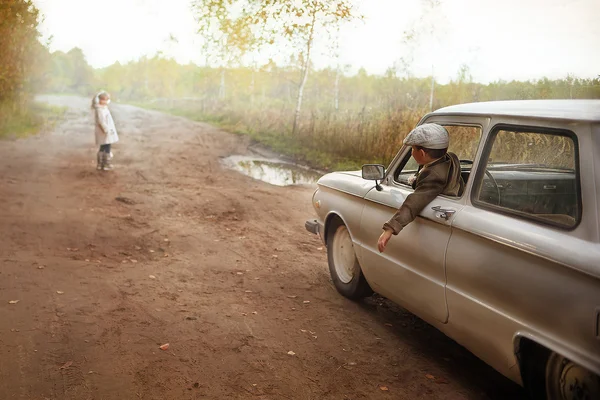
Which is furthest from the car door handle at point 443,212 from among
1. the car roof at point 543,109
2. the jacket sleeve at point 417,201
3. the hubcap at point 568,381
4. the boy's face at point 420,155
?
the hubcap at point 568,381

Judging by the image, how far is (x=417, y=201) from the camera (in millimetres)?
3635

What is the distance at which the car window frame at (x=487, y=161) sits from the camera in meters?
2.70

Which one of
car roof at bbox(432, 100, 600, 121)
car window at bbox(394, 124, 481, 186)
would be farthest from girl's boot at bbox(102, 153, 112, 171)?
car roof at bbox(432, 100, 600, 121)

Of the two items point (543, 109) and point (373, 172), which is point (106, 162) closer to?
point (373, 172)

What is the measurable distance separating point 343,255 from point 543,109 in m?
2.57

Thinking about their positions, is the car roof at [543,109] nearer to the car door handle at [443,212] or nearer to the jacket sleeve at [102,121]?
the car door handle at [443,212]

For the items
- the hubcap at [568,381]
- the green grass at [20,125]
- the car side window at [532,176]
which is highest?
the car side window at [532,176]

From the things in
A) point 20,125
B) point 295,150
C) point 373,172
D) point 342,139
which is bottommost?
point 20,125

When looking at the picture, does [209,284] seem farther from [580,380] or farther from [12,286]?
[580,380]

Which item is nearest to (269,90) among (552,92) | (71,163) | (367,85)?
(367,85)

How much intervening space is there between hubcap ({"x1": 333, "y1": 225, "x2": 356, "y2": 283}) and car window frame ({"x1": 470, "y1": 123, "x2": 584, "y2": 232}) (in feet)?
5.76

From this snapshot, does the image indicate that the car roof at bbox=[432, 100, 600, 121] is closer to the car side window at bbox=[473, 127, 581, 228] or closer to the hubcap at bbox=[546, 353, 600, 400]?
the car side window at bbox=[473, 127, 581, 228]

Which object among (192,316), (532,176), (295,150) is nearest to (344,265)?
(192,316)

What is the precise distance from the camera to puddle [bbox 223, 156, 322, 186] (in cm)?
1235
